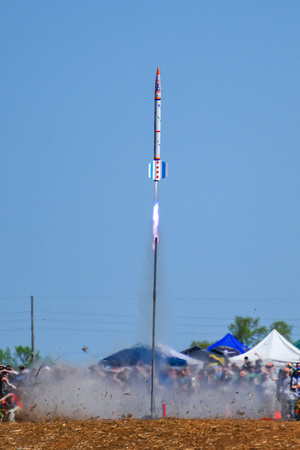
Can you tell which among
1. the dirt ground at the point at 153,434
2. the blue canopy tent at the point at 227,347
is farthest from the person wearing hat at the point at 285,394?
the blue canopy tent at the point at 227,347

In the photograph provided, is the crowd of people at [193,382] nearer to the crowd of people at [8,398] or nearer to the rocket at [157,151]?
the crowd of people at [8,398]

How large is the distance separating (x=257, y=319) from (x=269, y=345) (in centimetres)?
5680

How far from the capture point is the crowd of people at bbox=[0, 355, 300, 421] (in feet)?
79.5

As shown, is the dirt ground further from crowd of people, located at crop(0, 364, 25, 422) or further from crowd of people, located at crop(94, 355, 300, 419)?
crowd of people, located at crop(94, 355, 300, 419)

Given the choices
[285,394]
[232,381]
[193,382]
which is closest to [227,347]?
[193,382]

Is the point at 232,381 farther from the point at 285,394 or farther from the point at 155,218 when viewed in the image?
the point at 155,218

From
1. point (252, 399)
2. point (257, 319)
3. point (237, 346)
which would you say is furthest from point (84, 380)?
point (257, 319)

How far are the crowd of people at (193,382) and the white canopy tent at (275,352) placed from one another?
19.2 ft

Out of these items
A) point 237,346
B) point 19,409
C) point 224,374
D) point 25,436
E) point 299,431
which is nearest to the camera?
point 299,431

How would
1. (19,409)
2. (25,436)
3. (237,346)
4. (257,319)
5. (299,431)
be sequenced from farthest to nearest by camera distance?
(257,319), (237,346), (19,409), (25,436), (299,431)

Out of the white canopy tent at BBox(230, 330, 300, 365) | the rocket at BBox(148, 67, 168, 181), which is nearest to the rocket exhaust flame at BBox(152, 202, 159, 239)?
the rocket at BBox(148, 67, 168, 181)

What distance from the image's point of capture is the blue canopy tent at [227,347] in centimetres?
3681

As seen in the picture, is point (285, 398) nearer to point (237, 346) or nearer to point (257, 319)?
point (237, 346)

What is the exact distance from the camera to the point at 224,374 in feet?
89.8
